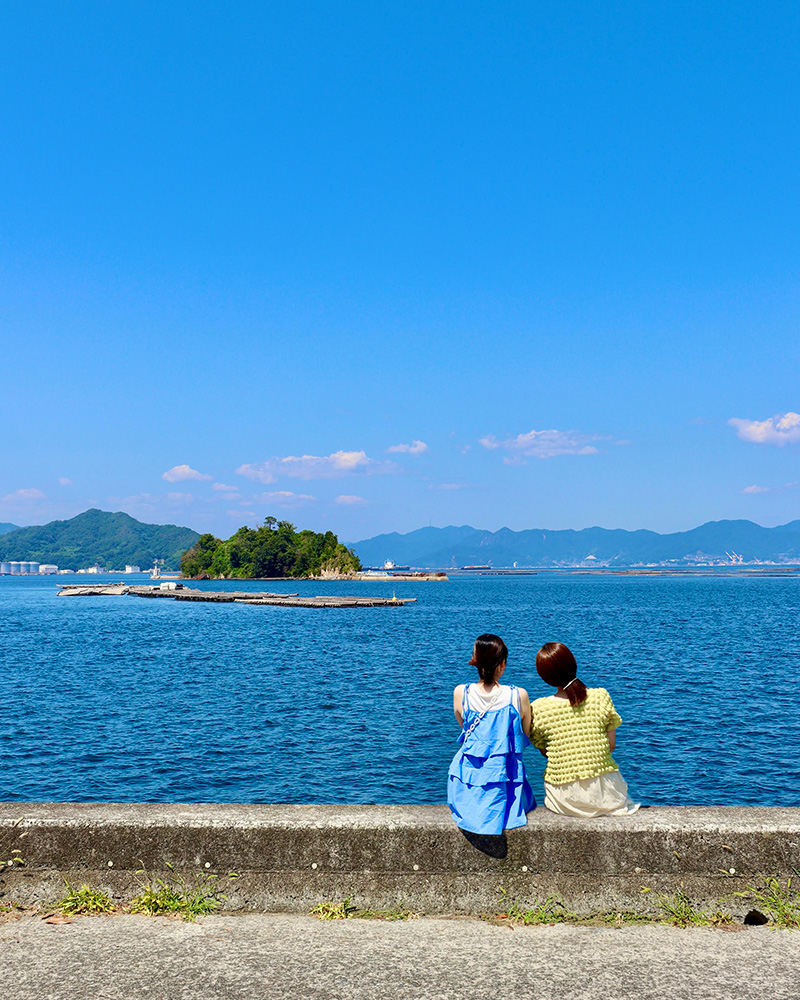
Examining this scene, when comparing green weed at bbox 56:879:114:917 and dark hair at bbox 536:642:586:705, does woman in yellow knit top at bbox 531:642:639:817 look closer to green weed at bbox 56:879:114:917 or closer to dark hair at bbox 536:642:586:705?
dark hair at bbox 536:642:586:705

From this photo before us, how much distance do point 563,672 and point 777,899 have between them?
2024 mm

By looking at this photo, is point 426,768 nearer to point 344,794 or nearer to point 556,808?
point 344,794

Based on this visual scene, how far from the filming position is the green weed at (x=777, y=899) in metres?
5.20

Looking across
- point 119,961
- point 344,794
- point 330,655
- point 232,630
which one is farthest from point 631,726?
point 232,630

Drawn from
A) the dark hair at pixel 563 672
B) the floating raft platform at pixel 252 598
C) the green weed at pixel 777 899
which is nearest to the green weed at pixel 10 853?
the dark hair at pixel 563 672

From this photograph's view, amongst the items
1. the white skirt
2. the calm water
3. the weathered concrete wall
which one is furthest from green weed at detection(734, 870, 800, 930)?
the calm water

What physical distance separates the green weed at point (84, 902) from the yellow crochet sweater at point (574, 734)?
3.32 meters

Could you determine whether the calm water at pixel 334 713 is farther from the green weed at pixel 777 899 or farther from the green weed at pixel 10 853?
the green weed at pixel 777 899

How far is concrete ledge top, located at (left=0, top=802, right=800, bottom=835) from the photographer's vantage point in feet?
18.3

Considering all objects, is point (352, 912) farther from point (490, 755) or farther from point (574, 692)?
point (574, 692)

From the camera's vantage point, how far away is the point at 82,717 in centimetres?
3181

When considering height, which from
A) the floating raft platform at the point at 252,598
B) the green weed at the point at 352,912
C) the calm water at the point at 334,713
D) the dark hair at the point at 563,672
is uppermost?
the dark hair at the point at 563,672

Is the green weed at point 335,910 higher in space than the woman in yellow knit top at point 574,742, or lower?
lower

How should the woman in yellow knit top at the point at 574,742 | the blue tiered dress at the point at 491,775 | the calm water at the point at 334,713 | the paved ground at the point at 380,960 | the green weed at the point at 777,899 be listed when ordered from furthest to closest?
the calm water at the point at 334,713 < the woman in yellow knit top at the point at 574,742 < the blue tiered dress at the point at 491,775 < the green weed at the point at 777,899 < the paved ground at the point at 380,960
